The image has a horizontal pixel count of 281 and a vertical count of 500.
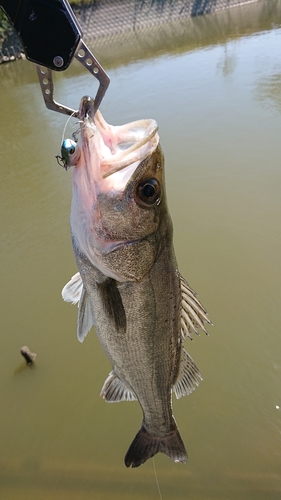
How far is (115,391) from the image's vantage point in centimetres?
206

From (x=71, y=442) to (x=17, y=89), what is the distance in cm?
1317

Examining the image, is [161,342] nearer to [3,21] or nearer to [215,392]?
[215,392]

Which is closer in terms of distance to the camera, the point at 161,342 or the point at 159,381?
the point at 161,342

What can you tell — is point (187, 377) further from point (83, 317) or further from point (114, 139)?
point (114, 139)

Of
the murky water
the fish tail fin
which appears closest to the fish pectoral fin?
the fish tail fin

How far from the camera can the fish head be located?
132 centimetres

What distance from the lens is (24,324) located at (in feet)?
12.5

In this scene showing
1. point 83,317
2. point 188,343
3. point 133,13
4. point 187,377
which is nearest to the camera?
point 83,317

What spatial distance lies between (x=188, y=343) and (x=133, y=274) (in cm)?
224

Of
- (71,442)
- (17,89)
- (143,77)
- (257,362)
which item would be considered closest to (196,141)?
(257,362)

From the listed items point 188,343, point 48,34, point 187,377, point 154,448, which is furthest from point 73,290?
point 188,343

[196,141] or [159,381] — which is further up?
[196,141]

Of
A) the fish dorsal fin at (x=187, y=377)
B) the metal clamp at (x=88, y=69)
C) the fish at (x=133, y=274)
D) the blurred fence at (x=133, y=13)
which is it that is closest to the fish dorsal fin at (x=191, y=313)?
the fish at (x=133, y=274)

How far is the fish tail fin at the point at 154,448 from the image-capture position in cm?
200
